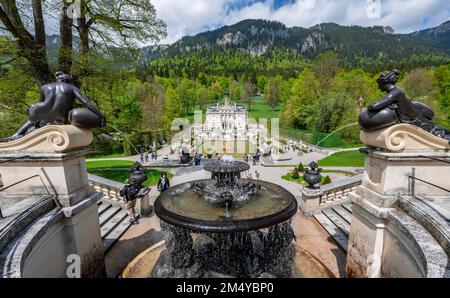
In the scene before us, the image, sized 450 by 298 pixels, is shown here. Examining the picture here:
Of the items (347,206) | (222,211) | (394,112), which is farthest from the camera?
(347,206)

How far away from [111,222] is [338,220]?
9.75 metres

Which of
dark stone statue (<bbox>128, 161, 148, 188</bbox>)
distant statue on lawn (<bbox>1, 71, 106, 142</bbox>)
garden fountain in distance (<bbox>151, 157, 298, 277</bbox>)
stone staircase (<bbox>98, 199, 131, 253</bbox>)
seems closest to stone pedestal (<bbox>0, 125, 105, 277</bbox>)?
distant statue on lawn (<bbox>1, 71, 106, 142</bbox>)

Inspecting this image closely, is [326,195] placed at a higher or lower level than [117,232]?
higher

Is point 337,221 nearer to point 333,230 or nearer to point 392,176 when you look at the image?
point 333,230

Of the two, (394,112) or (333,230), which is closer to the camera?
(394,112)

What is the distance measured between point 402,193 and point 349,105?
3752 centimetres

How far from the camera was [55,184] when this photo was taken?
18.3 feet

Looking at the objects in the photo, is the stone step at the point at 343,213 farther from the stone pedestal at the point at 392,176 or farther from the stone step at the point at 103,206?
the stone step at the point at 103,206

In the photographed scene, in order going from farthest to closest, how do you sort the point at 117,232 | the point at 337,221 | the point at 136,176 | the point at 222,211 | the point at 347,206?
the point at 347,206 → the point at 136,176 → the point at 337,221 → the point at 117,232 → the point at 222,211

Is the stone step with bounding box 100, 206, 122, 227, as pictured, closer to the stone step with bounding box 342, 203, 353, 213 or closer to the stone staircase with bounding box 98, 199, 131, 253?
the stone staircase with bounding box 98, 199, 131, 253

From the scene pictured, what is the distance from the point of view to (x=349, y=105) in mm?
38344

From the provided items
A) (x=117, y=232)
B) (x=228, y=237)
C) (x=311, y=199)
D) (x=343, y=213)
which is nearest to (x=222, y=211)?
(x=228, y=237)
